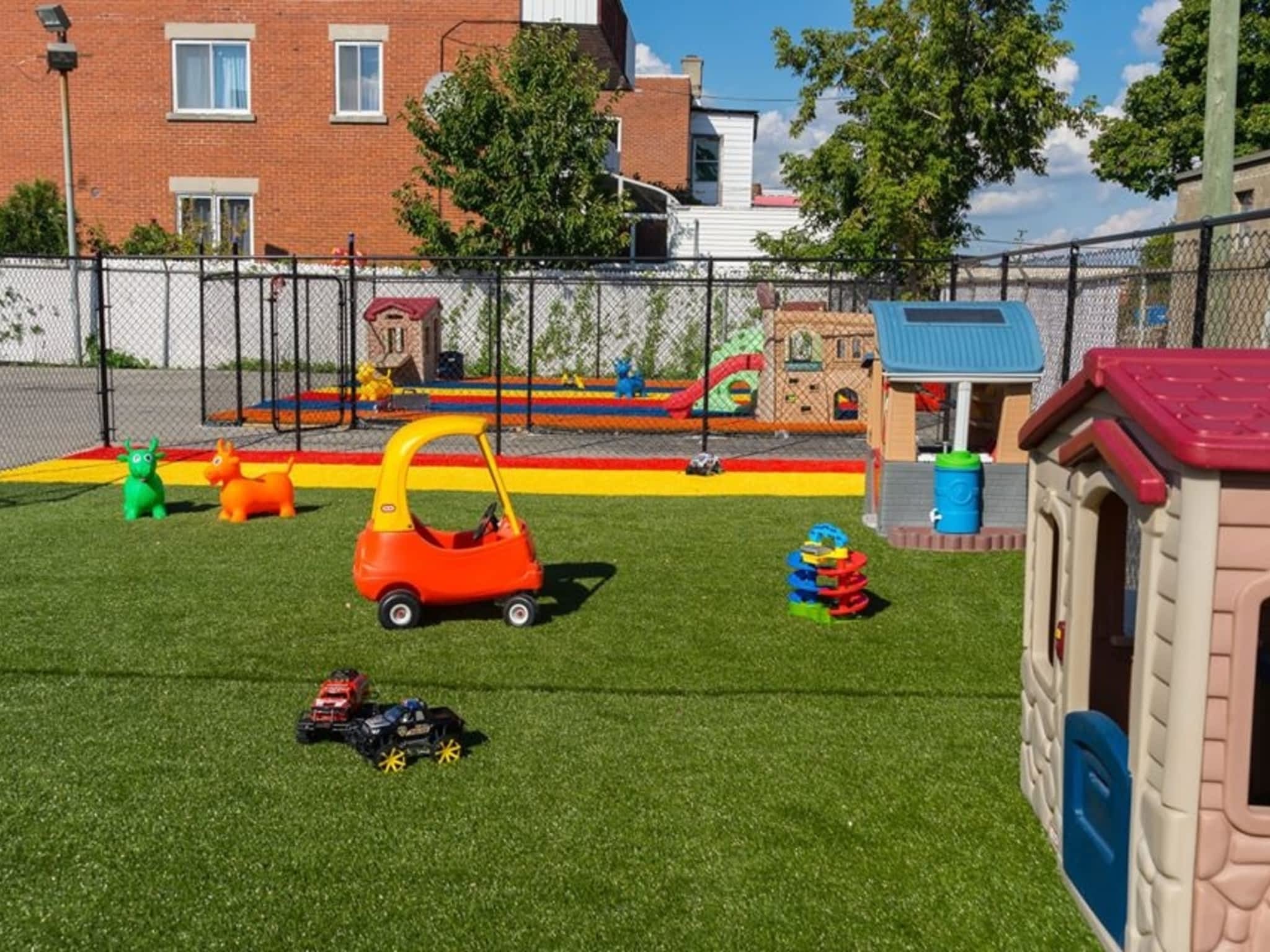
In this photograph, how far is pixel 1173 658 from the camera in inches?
134

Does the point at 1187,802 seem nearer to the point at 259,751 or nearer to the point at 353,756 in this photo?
the point at 353,756

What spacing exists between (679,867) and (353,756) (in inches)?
67.2

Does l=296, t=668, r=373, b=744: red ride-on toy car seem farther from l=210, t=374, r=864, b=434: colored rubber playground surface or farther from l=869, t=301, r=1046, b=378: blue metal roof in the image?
l=210, t=374, r=864, b=434: colored rubber playground surface

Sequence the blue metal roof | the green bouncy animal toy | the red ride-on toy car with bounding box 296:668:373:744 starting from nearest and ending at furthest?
1. the red ride-on toy car with bounding box 296:668:373:744
2. the blue metal roof
3. the green bouncy animal toy

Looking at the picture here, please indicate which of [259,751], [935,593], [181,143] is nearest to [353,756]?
[259,751]

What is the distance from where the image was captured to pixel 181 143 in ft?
98.2

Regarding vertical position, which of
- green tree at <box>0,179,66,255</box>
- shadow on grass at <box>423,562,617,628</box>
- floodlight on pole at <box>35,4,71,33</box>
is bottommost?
shadow on grass at <box>423,562,617,628</box>

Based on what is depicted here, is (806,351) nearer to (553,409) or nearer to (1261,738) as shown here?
(553,409)

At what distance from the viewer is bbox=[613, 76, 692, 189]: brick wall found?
38.8 m

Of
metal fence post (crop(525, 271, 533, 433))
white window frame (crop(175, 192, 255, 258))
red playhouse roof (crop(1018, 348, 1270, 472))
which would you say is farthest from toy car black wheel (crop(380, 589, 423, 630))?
white window frame (crop(175, 192, 255, 258))

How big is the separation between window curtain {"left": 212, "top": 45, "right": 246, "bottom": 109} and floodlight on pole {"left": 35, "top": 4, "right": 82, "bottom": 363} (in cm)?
326

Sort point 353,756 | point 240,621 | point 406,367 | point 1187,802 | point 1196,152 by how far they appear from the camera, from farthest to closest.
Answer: point 1196,152
point 406,367
point 240,621
point 353,756
point 1187,802

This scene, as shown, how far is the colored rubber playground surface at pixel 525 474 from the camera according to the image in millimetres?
13047

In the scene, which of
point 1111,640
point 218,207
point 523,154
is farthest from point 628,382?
point 1111,640
